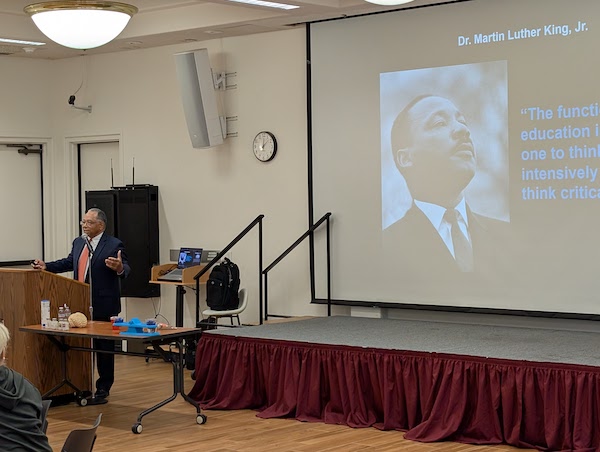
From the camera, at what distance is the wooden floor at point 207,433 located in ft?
20.9

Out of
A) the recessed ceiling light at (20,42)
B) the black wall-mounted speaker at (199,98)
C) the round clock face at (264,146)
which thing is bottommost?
the round clock face at (264,146)

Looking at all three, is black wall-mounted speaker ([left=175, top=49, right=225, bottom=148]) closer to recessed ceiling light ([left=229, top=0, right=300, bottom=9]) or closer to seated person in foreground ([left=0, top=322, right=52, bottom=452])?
recessed ceiling light ([left=229, top=0, right=300, bottom=9])

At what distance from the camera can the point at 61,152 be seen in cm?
1116

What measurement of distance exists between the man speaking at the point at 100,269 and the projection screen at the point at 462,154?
1.91 metres

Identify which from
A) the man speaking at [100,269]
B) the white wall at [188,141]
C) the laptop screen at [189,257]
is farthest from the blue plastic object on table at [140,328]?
the laptop screen at [189,257]

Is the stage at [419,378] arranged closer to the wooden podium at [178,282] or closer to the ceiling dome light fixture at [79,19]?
the wooden podium at [178,282]

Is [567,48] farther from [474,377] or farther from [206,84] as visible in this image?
[206,84]

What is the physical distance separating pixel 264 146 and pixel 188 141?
100cm

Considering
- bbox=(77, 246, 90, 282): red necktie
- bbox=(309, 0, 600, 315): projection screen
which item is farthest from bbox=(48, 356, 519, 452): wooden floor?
bbox=(309, 0, 600, 315): projection screen

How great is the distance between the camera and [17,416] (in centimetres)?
354

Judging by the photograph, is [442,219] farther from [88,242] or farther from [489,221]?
[88,242]

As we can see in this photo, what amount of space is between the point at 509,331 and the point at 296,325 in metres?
1.73

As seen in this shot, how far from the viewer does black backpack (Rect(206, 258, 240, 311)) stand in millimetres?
9008

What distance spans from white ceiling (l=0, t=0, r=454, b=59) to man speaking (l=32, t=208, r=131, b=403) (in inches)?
80.8
